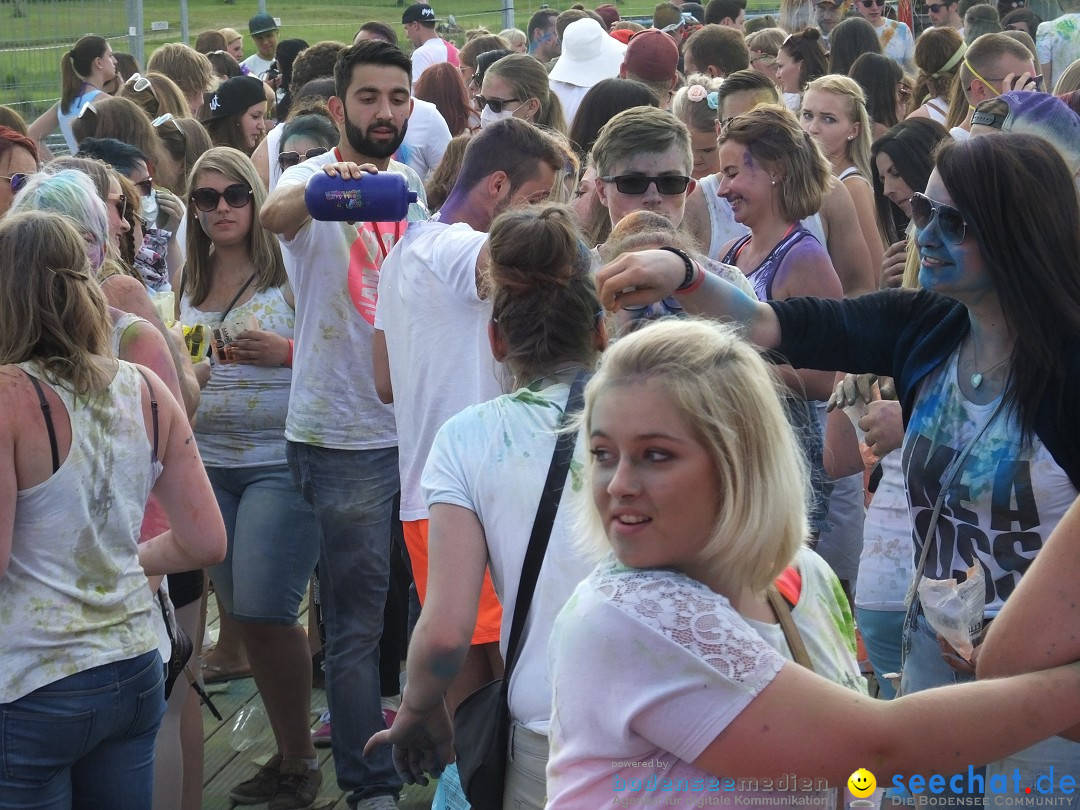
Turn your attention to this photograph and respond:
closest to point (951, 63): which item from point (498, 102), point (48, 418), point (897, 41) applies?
point (498, 102)

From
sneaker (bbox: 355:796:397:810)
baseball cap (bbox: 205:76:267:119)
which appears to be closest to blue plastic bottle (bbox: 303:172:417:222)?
sneaker (bbox: 355:796:397:810)

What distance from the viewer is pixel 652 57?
7.28m

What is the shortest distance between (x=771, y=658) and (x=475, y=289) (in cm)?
209

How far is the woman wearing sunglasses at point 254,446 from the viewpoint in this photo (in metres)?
4.25

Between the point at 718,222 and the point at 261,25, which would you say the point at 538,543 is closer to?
the point at 718,222

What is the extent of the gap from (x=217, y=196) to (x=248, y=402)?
2.49ft

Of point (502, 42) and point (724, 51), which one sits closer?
point (724, 51)

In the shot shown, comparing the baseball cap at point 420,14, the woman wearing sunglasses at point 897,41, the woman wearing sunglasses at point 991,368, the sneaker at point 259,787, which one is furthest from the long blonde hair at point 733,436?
the baseball cap at point 420,14

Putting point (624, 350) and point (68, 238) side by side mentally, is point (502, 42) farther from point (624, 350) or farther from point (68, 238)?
point (624, 350)

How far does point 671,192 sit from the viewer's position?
4219 mm

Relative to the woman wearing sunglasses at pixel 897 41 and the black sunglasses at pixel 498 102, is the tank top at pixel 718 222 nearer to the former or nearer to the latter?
the black sunglasses at pixel 498 102

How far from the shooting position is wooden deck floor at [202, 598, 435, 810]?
430 cm

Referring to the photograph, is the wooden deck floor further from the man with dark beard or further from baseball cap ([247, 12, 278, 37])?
baseball cap ([247, 12, 278, 37])

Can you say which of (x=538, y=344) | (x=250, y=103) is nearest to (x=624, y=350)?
(x=538, y=344)
